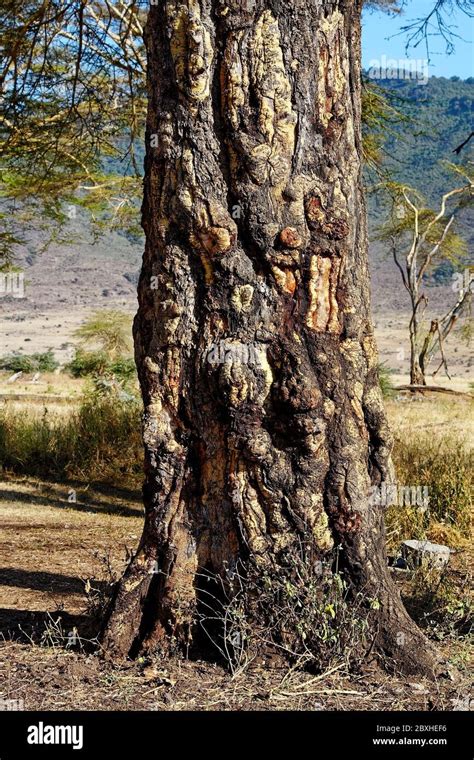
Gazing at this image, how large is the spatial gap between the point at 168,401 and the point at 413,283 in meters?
20.9

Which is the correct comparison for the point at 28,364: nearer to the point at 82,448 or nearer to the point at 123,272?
the point at 82,448

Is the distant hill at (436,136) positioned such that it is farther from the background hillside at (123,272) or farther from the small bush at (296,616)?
the small bush at (296,616)

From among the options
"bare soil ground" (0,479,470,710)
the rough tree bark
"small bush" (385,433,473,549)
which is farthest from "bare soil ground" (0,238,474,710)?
"small bush" (385,433,473,549)

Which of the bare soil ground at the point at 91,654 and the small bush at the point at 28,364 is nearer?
the bare soil ground at the point at 91,654

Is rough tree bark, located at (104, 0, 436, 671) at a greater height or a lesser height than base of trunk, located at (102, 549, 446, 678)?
greater

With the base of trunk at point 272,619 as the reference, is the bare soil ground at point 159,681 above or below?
below

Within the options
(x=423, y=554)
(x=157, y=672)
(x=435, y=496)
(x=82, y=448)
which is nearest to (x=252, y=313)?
(x=157, y=672)

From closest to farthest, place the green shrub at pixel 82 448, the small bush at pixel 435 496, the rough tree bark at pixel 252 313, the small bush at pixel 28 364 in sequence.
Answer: the rough tree bark at pixel 252 313, the small bush at pixel 435 496, the green shrub at pixel 82 448, the small bush at pixel 28 364

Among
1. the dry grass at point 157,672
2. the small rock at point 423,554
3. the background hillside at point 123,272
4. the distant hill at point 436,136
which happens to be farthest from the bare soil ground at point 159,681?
the distant hill at point 436,136

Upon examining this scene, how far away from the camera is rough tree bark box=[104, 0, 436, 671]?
324cm

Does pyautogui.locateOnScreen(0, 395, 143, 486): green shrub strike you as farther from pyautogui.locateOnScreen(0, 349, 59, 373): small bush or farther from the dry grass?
pyautogui.locateOnScreen(0, 349, 59, 373): small bush

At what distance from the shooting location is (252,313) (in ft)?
10.7

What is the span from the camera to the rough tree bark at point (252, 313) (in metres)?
3.24
